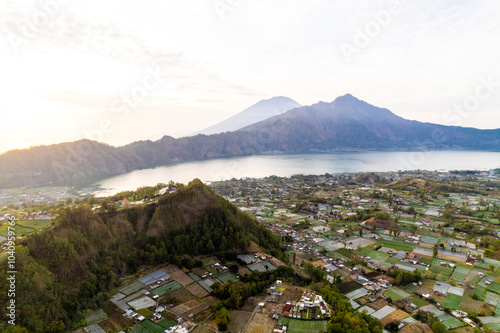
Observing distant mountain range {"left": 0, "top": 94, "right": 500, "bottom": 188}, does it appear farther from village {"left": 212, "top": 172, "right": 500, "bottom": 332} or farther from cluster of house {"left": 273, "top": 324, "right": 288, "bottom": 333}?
cluster of house {"left": 273, "top": 324, "right": 288, "bottom": 333}

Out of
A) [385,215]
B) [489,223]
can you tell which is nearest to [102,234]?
[385,215]

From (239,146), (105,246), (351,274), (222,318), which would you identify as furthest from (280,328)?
(239,146)

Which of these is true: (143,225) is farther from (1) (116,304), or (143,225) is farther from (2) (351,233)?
(2) (351,233)

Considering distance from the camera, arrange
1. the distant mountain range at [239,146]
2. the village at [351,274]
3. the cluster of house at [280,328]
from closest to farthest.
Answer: the cluster of house at [280,328] → the village at [351,274] → the distant mountain range at [239,146]

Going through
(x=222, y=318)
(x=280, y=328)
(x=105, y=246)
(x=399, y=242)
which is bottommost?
(x=399, y=242)

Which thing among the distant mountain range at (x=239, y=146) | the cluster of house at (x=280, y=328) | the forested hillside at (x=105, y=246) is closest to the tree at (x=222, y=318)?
the cluster of house at (x=280, y=328)

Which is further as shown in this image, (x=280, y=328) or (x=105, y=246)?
(x=105, y=246)

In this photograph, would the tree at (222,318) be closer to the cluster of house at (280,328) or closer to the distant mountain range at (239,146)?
the cluster of house at (280,328)

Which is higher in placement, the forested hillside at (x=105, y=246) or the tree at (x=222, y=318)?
the forested hillside at (x=105, y=246)

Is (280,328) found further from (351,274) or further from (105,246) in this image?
(105,246)
